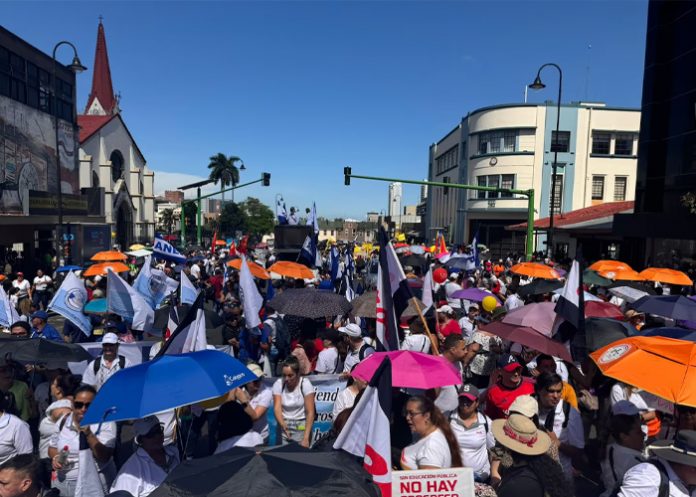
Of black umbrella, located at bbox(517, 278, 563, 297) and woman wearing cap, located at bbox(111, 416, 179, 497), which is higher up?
black umbrella, located at bbox(517, 278, 563, 297)

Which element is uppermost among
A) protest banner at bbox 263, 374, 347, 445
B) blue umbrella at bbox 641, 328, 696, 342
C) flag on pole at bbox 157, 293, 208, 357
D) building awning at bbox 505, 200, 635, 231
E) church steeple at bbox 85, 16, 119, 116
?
church steeple at bbox 85, 16, 119, 116

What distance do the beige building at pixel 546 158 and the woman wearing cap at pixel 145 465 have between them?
39.1 meters

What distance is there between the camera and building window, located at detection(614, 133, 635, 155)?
1547 inches

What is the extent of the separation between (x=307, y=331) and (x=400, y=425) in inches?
167

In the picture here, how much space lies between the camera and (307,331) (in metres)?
8.23

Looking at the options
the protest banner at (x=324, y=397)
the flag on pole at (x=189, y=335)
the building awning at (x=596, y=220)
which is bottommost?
the protest banner at (x=324, y=397)

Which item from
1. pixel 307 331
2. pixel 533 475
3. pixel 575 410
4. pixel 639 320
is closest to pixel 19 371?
pixel 307 331

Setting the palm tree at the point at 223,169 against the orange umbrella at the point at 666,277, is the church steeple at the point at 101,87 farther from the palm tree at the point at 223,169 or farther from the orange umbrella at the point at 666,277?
the orange umbrella at the point at 666,277

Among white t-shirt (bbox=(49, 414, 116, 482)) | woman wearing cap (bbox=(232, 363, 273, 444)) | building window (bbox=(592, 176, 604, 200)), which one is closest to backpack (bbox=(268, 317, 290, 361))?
woman wearing cap (bbox=(232, 363, 273, 444))

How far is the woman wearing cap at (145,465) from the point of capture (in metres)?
3.50

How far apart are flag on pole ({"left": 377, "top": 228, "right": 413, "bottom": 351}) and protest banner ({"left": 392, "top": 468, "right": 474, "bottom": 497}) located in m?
1.57

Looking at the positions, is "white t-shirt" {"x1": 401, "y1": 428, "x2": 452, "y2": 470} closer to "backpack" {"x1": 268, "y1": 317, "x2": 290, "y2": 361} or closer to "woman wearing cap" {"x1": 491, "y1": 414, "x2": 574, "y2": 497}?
"woman wearing cap" {"x1": 491, "y1": 414, "x2": 574, "y2": 497}

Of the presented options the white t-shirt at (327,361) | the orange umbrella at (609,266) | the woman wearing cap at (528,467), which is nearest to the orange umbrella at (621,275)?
the orange umbrella at (609,266)

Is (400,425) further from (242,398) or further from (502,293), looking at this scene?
(502,293)
